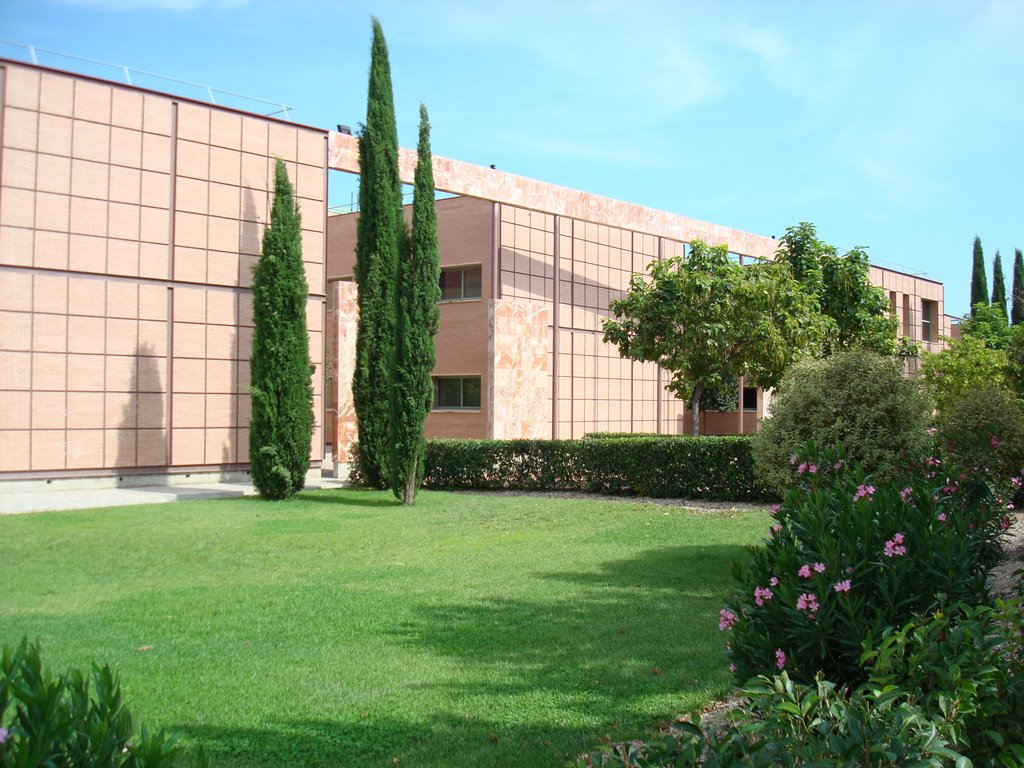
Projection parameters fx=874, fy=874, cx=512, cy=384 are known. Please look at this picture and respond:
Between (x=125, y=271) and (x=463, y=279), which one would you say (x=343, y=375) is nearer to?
(x=125, y=271)

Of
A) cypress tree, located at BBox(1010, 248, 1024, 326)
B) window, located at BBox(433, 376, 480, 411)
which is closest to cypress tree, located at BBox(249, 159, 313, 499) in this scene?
window, located at BBox(433, 376, 480, 411)

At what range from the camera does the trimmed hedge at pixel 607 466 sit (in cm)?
1695

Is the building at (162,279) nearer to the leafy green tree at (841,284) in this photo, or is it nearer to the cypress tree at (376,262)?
the cypress tree at (376,262)

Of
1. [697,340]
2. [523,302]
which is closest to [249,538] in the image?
[697,340]

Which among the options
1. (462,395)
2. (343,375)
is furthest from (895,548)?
(462,395)

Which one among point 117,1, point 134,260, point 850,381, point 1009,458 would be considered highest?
point 117,1

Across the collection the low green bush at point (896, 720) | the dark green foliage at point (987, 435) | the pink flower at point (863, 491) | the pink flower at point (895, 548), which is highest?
the dark green foliage at point (987, 435)

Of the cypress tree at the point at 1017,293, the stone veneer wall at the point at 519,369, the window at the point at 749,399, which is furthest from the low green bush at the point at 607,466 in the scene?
the cypress tree at the point at 1017,293

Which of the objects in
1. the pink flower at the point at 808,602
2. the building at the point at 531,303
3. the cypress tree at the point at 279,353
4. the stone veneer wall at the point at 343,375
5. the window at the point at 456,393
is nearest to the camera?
the pink flower at the point at 808,602

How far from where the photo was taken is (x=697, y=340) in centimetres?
2002

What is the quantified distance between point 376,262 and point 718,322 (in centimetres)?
789

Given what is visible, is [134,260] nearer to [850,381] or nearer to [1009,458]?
[850,381]

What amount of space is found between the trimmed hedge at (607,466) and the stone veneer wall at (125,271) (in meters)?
4.39

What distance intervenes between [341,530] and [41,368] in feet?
28.6
